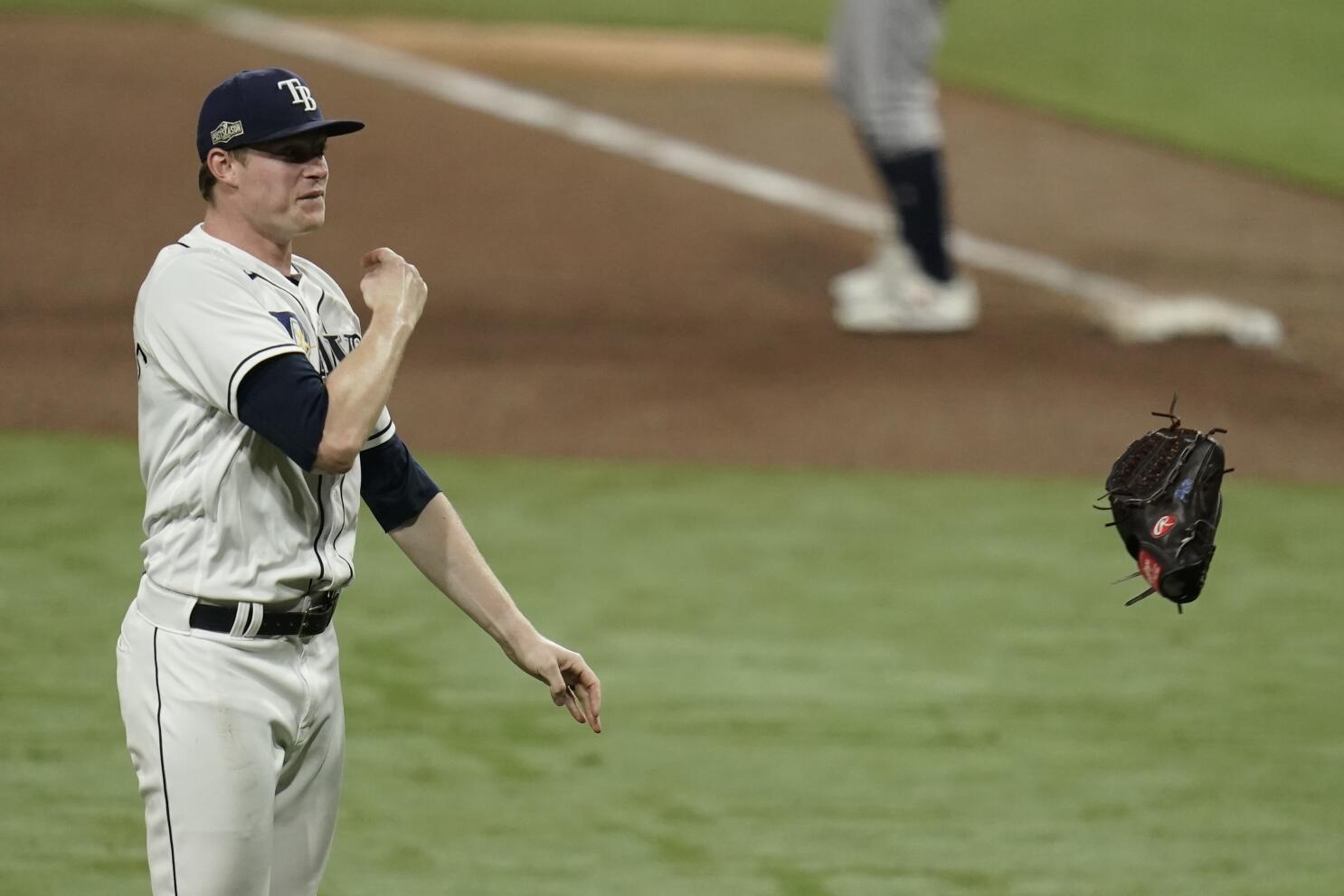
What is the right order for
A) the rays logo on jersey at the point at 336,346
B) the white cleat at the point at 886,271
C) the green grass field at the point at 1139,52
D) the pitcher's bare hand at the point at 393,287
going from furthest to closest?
the green grass field at the point at 1139,52 → the white cleat at the point at 886,271 → the rays logo on jersey at the point at 336,346 → the pitcher's bare hand at the point at 393,287

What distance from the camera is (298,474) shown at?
273cm

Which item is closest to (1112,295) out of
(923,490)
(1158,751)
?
(923,490)

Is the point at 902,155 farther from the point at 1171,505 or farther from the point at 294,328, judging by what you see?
the point at 294,328

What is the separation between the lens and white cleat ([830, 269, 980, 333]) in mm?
7922

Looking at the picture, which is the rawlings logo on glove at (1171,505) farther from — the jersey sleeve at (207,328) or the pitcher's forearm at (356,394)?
the jersey sleeve at (207,328)

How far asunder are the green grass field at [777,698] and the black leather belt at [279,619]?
3.96 ft

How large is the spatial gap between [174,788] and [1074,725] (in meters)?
2.64

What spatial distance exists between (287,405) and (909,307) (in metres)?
5.62

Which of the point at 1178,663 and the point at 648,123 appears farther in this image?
the point at 648,123

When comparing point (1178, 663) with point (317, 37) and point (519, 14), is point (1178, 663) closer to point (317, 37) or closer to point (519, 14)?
point (317, 37)

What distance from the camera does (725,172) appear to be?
385 inches

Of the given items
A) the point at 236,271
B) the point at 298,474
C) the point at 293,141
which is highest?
the point at 293,141

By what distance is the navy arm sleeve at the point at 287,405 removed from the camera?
2.53 meters

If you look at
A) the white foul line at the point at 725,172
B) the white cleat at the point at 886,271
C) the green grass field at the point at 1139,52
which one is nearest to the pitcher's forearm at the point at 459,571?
the white cleat at the point at 886,271
